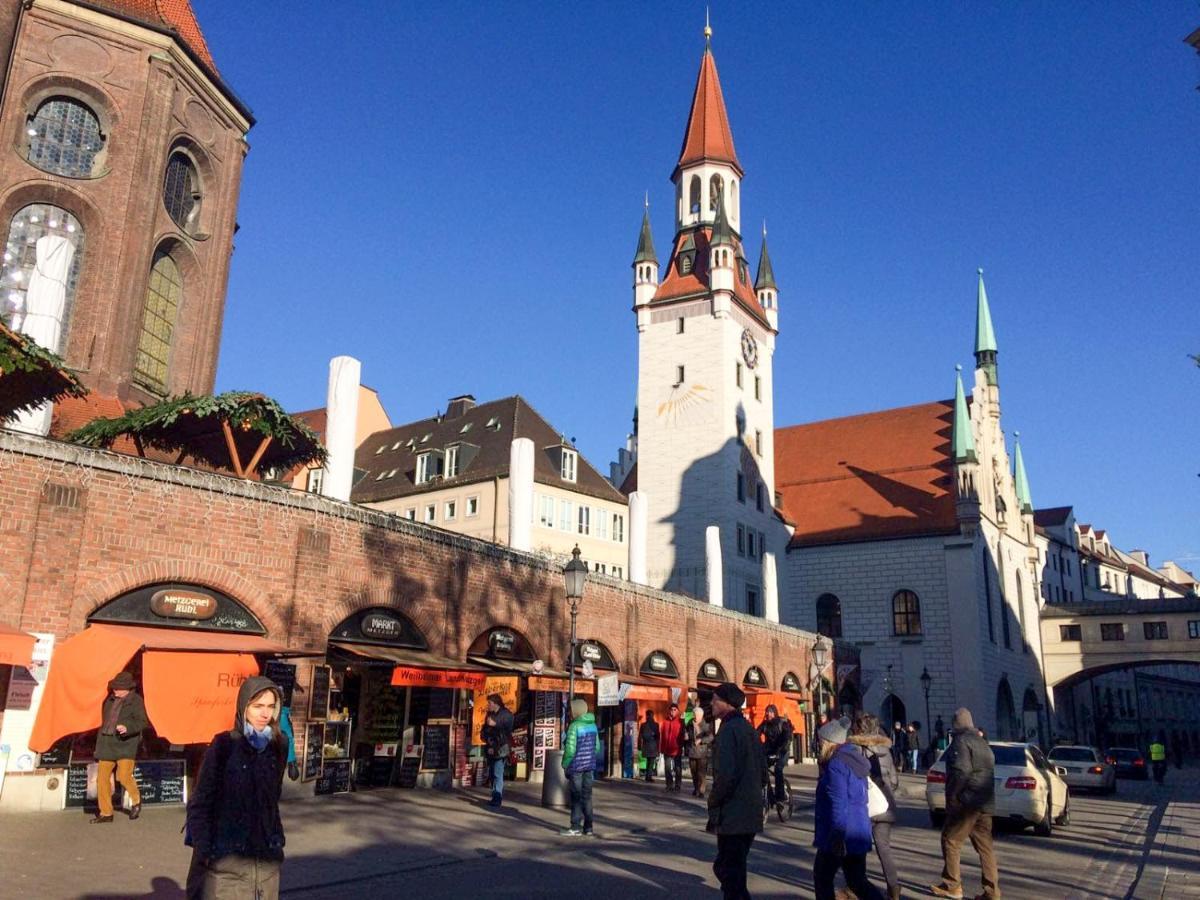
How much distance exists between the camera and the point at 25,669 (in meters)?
13.7

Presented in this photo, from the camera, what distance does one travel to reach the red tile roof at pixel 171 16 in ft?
85.5

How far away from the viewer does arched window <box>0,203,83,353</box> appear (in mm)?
23797

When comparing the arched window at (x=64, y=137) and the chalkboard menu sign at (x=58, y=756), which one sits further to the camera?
the arched window at (x=64, y=137)

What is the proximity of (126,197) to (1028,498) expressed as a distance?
5680cm

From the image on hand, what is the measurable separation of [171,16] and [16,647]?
70.5 ft

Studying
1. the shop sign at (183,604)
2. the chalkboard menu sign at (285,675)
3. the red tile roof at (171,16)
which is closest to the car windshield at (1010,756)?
the chalkboard menu sign at (285,675)

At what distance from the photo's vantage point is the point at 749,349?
57875 mm

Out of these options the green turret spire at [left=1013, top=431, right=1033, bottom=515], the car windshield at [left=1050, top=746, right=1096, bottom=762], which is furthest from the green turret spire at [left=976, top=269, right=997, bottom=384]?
the car windshield at [left=1050, top=746, right=1096, bottom=762]

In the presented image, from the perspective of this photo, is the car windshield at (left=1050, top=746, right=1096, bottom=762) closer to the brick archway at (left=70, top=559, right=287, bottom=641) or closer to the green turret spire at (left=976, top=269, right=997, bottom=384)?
the brick archway at (left=70, top=559, right=287, bottom=641)

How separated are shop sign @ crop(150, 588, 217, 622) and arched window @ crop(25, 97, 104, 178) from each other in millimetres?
14118

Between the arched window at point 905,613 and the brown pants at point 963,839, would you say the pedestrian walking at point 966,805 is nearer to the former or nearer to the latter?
the brown pants at point 963,839

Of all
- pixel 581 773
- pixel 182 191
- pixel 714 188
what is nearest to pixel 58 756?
pixel 581 773

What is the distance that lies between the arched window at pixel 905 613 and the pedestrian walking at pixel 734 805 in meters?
47.3

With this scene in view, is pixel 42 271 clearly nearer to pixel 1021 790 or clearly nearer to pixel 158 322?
pixel 158 322
